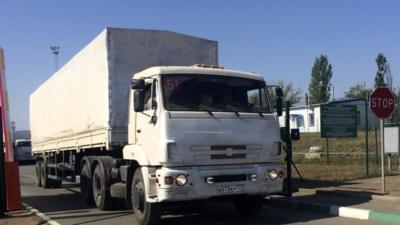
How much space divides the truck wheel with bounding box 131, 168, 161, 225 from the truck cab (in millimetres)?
22

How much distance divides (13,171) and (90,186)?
186cm

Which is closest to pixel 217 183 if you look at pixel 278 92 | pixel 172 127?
pixel 172 127

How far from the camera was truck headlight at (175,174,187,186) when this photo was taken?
10.3 metres

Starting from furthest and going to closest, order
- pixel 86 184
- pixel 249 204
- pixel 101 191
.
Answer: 1. pixel 86 184
2. pixel 101 191
3. pixel 249 204

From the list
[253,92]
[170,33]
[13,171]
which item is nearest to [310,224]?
[253,92]

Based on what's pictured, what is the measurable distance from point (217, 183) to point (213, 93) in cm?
167

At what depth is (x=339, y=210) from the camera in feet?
40.7

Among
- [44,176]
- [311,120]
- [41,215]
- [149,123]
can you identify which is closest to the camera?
[149,123]

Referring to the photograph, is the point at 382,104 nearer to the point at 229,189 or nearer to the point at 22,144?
the point at 229,189

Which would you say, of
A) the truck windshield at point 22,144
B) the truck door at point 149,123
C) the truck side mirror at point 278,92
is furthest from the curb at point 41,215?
the truck windshield at point 22,144

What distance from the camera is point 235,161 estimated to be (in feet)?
35.6

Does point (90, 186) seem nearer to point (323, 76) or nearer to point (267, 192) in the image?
point (267, 192)

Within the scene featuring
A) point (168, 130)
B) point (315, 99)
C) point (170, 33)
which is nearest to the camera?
point (168, 130)

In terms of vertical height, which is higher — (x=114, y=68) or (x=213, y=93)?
(x=114, y=68)
